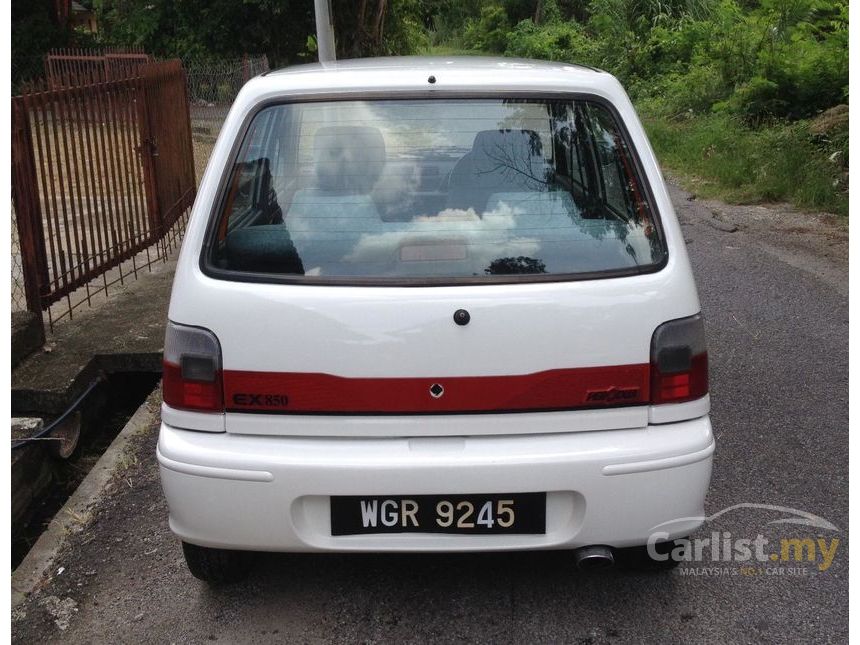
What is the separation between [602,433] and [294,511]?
0.93 metres

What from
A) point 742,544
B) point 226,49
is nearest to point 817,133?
point 742,544

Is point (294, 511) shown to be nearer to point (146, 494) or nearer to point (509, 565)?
point (509, 565)

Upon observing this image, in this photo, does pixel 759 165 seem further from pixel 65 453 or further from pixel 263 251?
pixel 263 251

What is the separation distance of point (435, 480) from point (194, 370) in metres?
0.78

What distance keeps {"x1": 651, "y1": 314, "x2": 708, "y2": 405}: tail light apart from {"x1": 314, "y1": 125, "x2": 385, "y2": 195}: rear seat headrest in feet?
3.26

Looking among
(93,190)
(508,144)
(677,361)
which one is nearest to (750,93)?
(93,190)

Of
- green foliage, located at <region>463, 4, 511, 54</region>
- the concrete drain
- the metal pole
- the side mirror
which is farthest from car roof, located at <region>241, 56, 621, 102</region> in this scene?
green foliage, located at <region>463, 4, 511, 54</region>

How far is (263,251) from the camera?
2996 mm

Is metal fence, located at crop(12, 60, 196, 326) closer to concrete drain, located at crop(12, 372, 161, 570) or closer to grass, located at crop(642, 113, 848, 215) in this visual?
concrete drain, located at crop(12, 372, 161, 570)

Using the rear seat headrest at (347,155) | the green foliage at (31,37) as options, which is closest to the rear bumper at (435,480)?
the rear seat headrest at (347,155)

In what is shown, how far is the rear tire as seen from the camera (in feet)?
10.9

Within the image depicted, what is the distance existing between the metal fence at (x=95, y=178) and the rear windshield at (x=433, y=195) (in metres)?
2.89

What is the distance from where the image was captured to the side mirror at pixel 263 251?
296 centimetres

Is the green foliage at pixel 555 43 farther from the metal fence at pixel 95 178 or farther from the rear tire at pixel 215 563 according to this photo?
the rear tire at pixel 215 563
